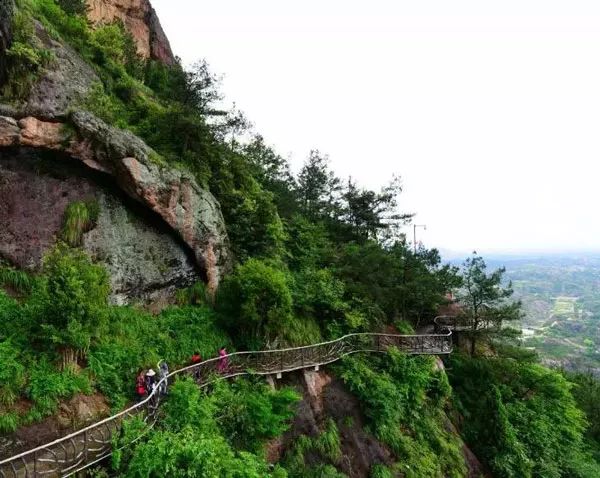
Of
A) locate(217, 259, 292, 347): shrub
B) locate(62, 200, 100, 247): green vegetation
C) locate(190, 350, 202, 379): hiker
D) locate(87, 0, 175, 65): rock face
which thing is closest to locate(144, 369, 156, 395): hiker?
locate(190, 350, 202, 379): hiker

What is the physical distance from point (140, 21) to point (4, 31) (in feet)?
70.2

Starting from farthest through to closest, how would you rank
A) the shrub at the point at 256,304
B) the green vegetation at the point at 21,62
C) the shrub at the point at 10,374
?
the shrub at the point at 256,304 < the green vegetation at the point at 21,62 < the shrub at the point at 10,374

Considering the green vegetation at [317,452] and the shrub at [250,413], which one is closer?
the shrub at [250,413]

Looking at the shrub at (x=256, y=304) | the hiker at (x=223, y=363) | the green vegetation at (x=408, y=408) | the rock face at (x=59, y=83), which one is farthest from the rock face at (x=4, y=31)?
the green vegetation at (x=408, y=408)

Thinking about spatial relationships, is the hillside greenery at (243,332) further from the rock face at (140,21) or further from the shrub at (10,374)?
the rock face at (140,21)

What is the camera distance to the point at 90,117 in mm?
13266

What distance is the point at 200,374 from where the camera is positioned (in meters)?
12.0

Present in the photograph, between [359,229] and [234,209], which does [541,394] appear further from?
[234,209]

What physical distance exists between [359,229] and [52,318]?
75.8 ft

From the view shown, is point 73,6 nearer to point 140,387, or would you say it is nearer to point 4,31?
point 4,31

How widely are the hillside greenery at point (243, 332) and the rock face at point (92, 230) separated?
52 cm

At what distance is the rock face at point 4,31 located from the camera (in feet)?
40.2

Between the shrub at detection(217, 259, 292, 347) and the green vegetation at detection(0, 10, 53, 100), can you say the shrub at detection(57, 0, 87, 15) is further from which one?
the shrub at detection(217, 259, 292, 347)

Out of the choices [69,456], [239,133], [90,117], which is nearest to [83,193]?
[90,117]
